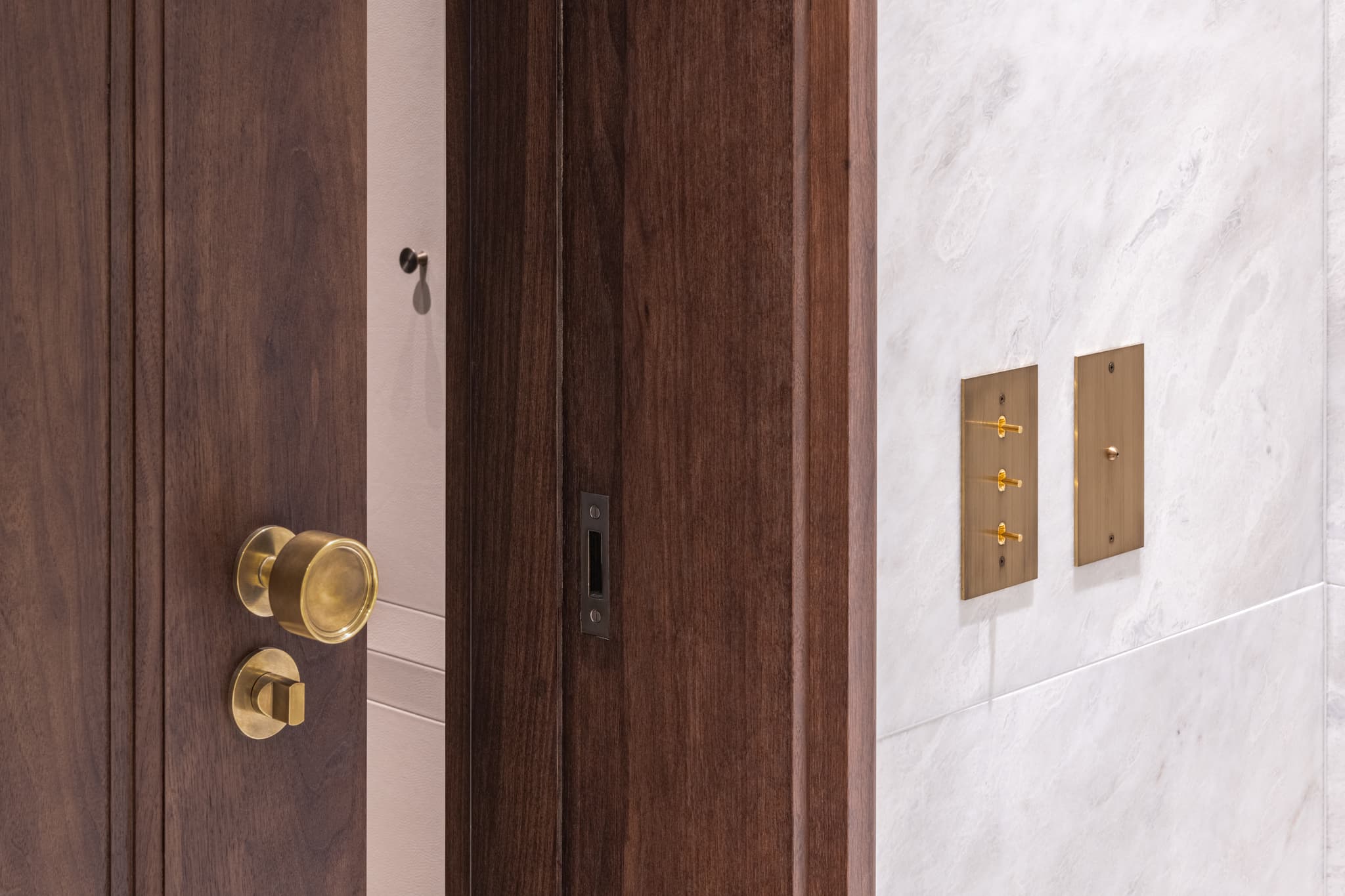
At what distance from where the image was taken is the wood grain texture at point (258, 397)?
0.60 meters

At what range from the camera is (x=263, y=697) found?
2.07 feet

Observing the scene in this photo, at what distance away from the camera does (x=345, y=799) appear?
2.23 ft

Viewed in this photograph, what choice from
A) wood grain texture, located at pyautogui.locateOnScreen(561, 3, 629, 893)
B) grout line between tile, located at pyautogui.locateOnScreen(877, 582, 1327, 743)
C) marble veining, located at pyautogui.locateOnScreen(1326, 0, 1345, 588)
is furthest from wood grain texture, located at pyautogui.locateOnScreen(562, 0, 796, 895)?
marble veining, located at pyautogui.locateOnScreen(1326, 0, 1345, 588)

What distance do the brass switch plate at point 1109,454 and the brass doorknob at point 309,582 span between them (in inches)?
21.5

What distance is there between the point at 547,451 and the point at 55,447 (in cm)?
29

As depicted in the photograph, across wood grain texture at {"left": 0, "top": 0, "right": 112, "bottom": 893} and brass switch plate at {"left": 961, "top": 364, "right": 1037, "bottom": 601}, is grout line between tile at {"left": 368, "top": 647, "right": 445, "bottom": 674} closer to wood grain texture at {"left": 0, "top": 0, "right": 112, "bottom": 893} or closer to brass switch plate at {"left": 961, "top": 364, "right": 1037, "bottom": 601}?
wood grain texture at {"left": 0, "top": 0, "right": 112, "bottom": 893}

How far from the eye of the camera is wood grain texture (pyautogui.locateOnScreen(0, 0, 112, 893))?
546 mm

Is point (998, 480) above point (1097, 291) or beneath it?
beneath

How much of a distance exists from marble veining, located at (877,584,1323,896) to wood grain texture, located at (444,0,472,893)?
27 cm

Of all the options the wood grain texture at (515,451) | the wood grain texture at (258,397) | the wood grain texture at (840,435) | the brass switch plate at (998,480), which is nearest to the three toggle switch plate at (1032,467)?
the brass switch plate at (998,480)

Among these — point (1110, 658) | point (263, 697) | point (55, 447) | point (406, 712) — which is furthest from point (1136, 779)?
point (55, 447)

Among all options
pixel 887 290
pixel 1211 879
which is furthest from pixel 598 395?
pixel 1211 879

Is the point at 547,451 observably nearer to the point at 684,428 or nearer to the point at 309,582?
the point at 684,428

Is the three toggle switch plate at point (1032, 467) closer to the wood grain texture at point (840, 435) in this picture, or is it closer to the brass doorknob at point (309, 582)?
the wood grain texture at point (840, 435)
